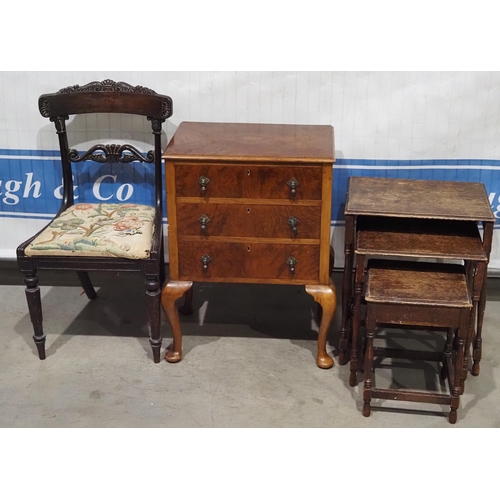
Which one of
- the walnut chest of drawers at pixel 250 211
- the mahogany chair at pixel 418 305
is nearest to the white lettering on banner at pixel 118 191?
the walnut chest of drawers at pixel 250 211

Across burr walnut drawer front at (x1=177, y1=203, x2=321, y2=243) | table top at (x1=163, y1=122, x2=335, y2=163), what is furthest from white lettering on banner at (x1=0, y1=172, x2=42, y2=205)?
burr walnut drawer front at (x1=177, y1=203, x2=321, y2=243)

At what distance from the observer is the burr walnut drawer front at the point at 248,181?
349cm

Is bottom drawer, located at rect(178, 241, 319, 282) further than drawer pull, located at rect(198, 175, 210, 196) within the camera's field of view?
Yes

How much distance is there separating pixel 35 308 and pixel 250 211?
1.15 meters

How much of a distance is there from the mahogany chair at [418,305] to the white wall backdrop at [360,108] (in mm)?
830

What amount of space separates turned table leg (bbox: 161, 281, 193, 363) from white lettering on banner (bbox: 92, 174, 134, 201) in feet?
2.73

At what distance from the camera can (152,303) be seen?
3.77 meters

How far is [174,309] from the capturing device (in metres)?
3.82

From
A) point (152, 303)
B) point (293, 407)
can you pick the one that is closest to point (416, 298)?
point (293, 407)

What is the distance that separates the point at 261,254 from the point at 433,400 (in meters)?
0.98

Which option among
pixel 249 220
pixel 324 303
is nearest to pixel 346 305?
pixel 324 303

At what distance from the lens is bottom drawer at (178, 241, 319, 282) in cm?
363

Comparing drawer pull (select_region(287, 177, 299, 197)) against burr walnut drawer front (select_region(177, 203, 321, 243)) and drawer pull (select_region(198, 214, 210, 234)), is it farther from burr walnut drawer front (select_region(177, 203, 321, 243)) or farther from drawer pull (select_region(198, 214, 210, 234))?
drawer pull (select_region(198, 214, 210, 234))

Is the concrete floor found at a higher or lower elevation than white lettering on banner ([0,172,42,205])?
lower
